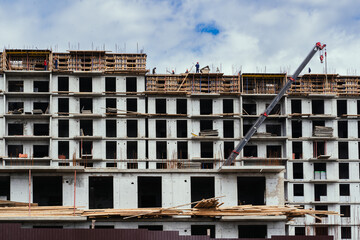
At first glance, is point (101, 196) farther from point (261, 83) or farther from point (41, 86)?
point (261, 83)

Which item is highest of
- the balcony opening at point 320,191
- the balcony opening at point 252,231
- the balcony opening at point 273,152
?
the balcony opening at point 273,152

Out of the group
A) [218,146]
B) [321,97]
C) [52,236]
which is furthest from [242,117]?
[52,236]

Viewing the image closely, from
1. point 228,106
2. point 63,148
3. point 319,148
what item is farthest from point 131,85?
point 319,148

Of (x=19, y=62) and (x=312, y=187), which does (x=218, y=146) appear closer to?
(x=312, y=187)

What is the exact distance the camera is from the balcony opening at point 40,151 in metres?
59.7

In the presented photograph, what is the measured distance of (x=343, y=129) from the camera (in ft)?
214

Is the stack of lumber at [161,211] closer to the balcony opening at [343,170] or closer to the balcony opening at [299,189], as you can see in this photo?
the balcony opening at [299,189]

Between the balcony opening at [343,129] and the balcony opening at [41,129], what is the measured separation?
36.1m

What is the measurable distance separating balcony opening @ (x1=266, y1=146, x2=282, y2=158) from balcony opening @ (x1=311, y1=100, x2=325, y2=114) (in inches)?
273

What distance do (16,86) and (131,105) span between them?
45.6 feet

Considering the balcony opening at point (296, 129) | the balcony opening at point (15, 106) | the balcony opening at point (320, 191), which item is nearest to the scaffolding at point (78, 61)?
the balcony opening at point (15, 106)

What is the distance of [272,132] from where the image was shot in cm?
6475

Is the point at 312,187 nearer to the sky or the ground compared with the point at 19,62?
nearer to the ground

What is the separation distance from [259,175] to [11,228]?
723 inches
